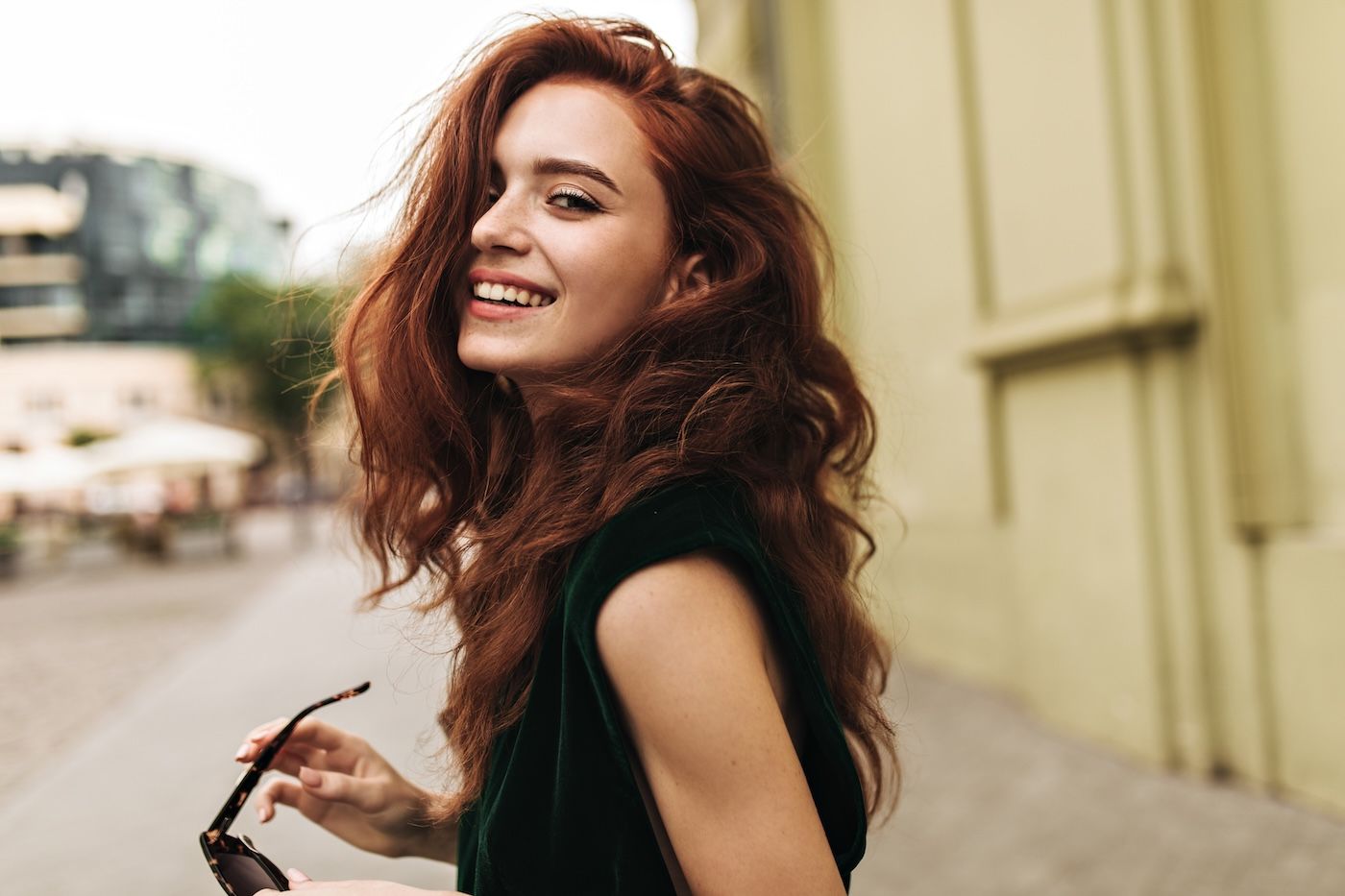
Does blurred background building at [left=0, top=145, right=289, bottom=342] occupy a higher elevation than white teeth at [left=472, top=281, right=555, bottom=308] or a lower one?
higher

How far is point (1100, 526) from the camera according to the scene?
4.61 metres

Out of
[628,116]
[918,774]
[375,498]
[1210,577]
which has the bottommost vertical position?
[918,774]

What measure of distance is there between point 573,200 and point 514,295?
0.43ft

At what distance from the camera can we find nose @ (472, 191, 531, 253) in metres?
1.26

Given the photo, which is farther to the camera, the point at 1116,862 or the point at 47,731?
the point at 47,731

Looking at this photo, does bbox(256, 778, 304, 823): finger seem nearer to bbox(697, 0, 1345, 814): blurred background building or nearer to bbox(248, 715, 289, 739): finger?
bbox(248, 715, 289, 739): finger

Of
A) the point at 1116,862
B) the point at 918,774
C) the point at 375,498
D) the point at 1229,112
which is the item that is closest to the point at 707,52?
the point at 1229,112

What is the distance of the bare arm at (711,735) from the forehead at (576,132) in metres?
0.52

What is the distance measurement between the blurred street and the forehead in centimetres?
65

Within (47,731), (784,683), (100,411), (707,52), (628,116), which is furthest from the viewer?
(100,411)

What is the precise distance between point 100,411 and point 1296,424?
58.1 metres

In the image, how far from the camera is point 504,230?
1261 mm

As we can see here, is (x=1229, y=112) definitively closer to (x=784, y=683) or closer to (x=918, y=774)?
(x=918, y=774)

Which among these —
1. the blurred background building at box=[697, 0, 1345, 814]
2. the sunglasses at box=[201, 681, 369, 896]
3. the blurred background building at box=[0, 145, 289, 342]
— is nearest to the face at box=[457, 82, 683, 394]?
the sunglasses at box=[201, 681, 369, 896]
